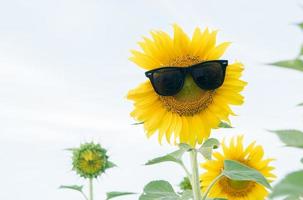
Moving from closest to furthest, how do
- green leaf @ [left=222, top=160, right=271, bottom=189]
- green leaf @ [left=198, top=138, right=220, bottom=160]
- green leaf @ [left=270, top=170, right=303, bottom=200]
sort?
green leaf @ [left=270, top=170, right=303, bottom=200]
green leaf @ [left=222, top=160, right=271, bottom=189]
green leaf @ [left=198, top=138, right=220, bottom=160]

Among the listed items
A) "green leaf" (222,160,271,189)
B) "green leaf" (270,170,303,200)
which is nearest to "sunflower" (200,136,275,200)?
"green leaf" (222,160,271,189)

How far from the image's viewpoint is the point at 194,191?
269cm

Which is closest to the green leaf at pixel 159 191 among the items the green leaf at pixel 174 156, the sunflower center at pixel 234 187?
the green leaf at pixel 174 156

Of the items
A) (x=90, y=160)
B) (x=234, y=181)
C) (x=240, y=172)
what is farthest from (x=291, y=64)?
(x=90, y=160)

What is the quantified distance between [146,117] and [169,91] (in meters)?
0.22

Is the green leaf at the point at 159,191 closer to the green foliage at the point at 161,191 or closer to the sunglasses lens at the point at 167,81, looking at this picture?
the green foliage at the point at 161,191

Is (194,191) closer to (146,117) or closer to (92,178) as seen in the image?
(146,117)

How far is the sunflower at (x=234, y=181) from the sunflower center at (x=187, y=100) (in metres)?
0.75

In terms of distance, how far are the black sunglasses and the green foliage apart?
52 centimetres

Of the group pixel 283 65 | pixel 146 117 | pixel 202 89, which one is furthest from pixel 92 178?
pixel 283 65

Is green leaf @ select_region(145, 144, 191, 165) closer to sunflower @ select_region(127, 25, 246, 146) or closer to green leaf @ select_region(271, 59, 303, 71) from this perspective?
sunflower @ select_region(127, 25, 246, 146)

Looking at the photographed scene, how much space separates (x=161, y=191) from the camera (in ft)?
9.03

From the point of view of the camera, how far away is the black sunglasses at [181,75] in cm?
286

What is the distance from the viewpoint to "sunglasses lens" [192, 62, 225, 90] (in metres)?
2.88
